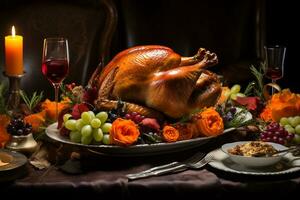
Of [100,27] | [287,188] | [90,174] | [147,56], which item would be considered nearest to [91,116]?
[90,174]

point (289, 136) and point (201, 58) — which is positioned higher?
point (201, 58)

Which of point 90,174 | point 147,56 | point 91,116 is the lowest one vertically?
point 90,174

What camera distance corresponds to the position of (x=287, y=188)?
3.81 feet

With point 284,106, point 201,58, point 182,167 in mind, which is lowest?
point 182,167

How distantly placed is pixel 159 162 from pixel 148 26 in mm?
1678

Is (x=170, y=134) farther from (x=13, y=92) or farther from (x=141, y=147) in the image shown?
(x=13, y=92)

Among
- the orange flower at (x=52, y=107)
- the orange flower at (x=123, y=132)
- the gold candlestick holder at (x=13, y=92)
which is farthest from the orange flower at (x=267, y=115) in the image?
the gold candlestick holder at (x=13, y=92)

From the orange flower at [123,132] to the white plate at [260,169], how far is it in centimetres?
18

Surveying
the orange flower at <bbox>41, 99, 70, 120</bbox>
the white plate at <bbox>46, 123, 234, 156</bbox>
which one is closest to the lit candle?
the orange flower at <bbox>41, 99, 70, 120</bbox>

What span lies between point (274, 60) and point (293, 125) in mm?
318

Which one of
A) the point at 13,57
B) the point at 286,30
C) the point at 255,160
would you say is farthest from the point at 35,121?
the point at 286,30

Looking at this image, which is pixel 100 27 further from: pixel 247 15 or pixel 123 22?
pixel 247 15

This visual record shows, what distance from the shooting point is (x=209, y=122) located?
52.9 inches

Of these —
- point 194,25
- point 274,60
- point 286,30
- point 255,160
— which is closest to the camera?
point 255,160
